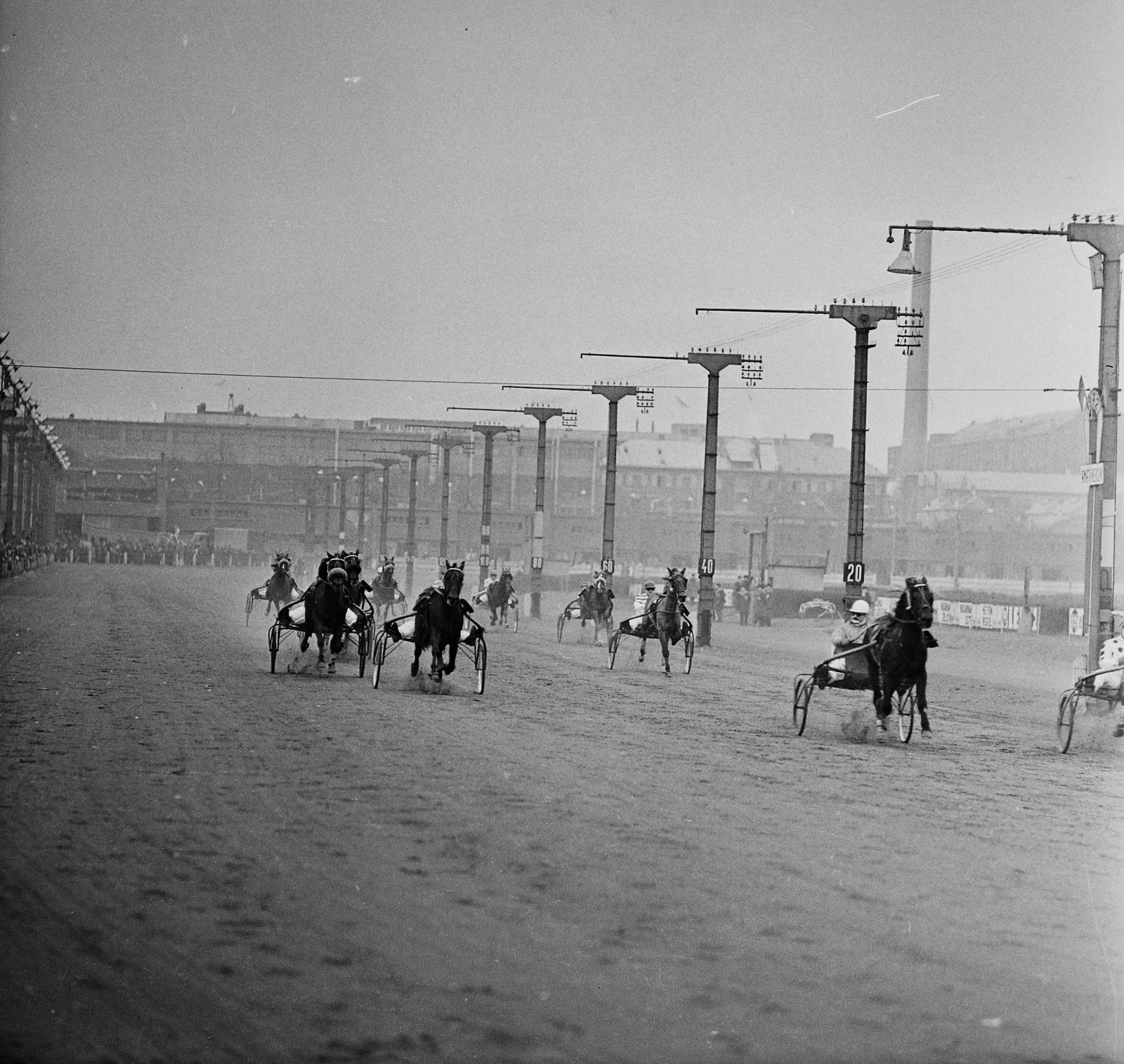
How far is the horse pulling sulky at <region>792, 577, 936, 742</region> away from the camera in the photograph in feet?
48.8

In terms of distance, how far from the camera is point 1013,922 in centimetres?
747

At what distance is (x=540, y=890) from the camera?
302 inches

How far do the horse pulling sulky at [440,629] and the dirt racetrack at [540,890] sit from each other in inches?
67.7

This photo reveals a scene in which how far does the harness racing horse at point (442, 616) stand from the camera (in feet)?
58.1

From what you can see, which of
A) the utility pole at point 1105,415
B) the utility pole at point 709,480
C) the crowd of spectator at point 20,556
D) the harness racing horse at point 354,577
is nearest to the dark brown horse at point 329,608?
the harness racing horse at point 354,577

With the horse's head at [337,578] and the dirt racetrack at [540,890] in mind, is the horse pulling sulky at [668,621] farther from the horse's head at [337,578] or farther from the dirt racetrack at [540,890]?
the dirt racetrack at [540,890]

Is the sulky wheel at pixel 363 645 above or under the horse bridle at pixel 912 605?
under

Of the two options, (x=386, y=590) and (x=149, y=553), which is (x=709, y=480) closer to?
(x=386, y=590)

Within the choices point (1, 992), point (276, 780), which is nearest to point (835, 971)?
point (1, 992)

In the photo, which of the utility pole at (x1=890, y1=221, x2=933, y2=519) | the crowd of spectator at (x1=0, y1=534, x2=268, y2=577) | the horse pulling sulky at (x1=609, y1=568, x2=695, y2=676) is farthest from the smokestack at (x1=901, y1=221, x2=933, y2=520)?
the horse pulling sulky at (x1=609, y1=568, x2=695, y2=676)

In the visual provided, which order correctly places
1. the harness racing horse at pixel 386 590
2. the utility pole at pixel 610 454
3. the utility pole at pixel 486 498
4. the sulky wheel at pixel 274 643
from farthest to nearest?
the utility pole at pixel 486 498
the utility pole at pixel 610 454
the harness racing horse at pixel 386 590
the sulky wheel at pixel 274 643

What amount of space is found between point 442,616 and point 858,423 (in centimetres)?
1195

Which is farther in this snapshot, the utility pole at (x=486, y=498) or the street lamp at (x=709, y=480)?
the utility pole at (x=486, y=498)

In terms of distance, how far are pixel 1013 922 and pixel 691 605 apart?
163ft
